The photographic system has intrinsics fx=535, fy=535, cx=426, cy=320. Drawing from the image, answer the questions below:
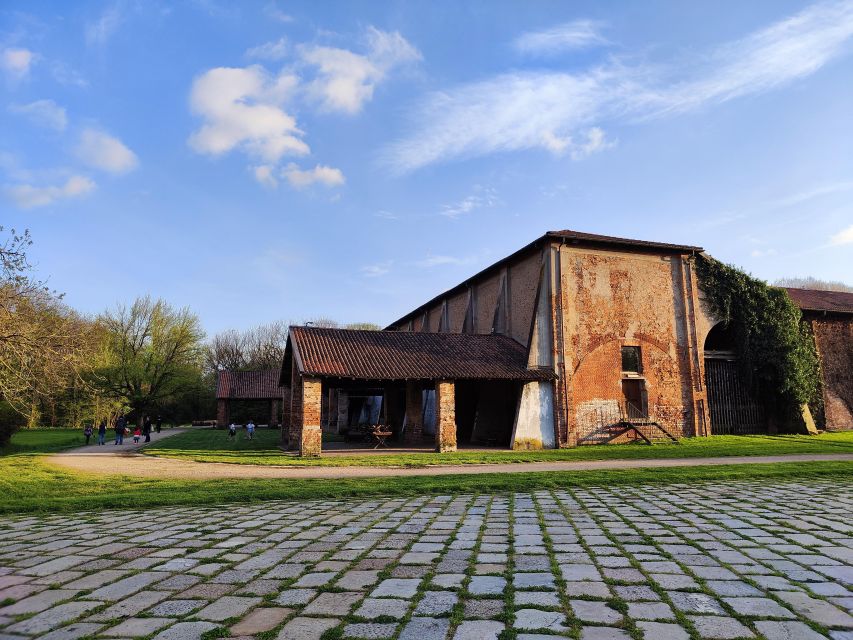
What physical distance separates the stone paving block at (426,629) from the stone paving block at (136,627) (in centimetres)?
146

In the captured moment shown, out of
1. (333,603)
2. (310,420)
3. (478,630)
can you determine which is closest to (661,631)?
(478,630)

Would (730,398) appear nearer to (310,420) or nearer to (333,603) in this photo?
(310,420)

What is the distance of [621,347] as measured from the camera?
21547mm

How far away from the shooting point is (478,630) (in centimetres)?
306

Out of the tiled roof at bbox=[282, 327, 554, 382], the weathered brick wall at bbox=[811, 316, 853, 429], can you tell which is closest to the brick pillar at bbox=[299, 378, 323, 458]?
the tiled roof at bbox=[282, 327, 554, 382]

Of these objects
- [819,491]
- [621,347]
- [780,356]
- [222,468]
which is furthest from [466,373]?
[780,356]

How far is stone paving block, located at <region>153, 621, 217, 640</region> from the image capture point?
3035 mm

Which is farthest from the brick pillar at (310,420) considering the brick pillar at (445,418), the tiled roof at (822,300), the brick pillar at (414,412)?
the tiled roof at (822,300)

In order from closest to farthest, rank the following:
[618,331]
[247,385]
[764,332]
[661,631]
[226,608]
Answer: [661,631] → [226,608] → [618,331] → [764,332] → [247,385]

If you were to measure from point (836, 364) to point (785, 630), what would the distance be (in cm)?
2933

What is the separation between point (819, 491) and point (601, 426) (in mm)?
12310

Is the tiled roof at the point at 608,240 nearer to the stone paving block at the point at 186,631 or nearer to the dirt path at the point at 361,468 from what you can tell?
the dirt path at the point at 361,468

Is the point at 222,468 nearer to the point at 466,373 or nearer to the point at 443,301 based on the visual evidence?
the point at 466,373

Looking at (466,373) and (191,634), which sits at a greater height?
(466,373)
